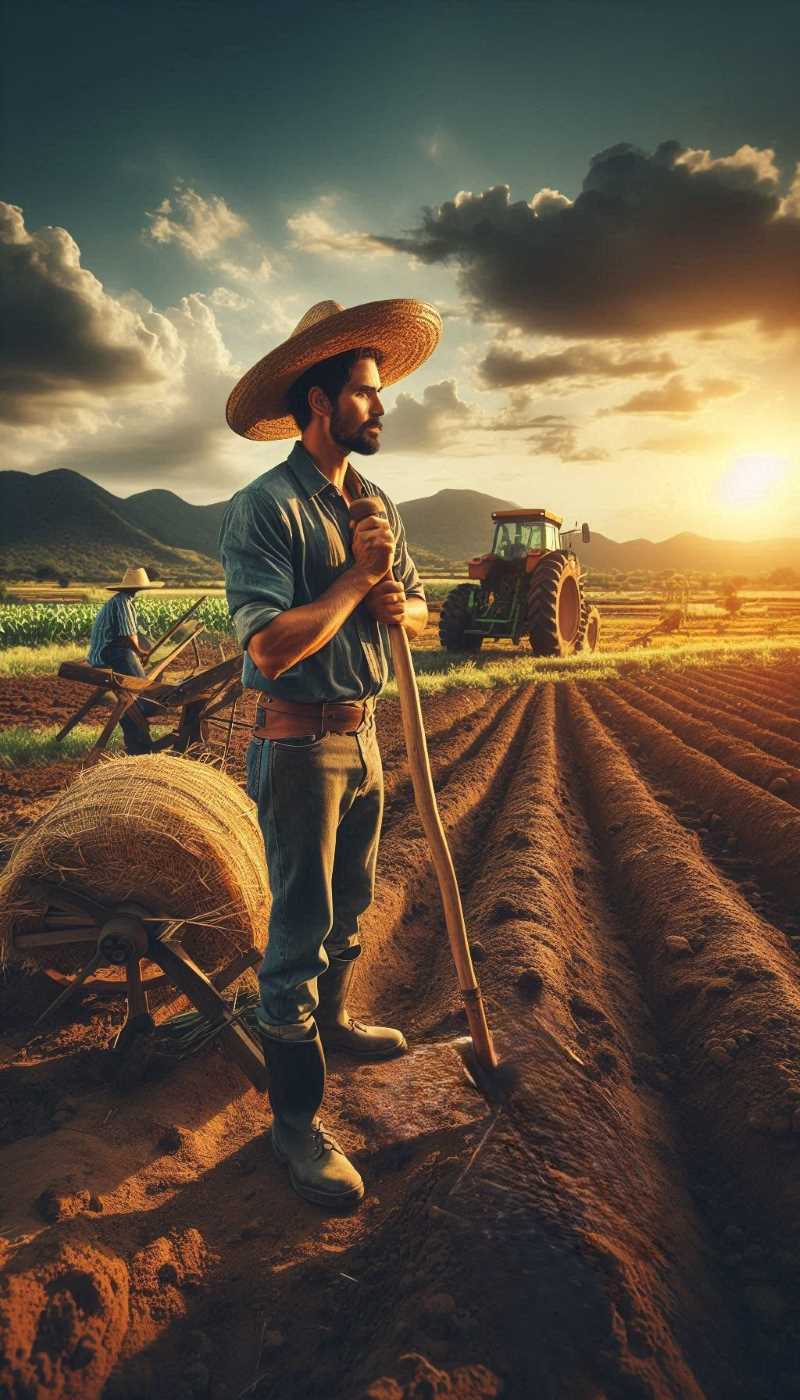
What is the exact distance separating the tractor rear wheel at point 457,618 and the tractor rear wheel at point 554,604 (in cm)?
142

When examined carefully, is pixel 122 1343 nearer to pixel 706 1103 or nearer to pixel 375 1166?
pixel 375 1166

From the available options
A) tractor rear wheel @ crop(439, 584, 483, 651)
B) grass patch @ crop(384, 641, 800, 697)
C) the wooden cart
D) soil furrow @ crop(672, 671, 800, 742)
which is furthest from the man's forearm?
tractor rear wheel @ crop(439, 584, 483, 651)

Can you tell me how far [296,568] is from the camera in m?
2.21

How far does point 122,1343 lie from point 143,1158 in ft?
2.13

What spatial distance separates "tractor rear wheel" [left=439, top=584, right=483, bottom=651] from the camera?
16.1 m

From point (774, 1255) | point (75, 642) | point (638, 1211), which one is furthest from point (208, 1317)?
point (75, 642)

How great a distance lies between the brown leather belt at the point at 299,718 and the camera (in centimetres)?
220

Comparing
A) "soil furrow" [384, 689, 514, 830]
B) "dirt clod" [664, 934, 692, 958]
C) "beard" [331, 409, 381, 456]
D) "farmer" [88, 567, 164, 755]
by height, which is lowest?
"soil furrow" [384, 689, 514, 830]

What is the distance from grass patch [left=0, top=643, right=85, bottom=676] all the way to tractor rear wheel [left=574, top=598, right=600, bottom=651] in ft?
36.5

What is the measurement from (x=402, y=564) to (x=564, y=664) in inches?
509

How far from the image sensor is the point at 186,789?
2.97 m

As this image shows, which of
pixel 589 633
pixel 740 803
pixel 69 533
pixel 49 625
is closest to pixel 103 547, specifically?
pixel 69 533

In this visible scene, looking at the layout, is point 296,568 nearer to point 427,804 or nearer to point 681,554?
point 427,804

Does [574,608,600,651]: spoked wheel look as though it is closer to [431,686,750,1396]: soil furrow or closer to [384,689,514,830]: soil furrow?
[384,689,514,830]: soil furrow
